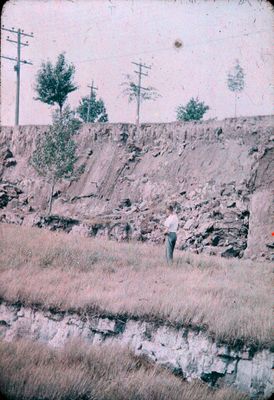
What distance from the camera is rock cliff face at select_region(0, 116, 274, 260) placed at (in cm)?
1817

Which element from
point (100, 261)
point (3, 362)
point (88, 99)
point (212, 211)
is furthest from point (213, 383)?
point (88, 99)

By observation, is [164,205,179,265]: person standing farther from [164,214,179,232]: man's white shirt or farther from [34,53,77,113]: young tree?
[34,53,77,113]: young tree

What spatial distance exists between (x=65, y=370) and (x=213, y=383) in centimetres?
257

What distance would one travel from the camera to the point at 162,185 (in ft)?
80.6

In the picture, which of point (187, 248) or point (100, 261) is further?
point (187, 248)

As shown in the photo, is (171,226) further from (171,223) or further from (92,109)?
(92,109)

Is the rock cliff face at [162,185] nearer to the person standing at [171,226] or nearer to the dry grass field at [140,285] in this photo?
the dry grass field at [140,285]

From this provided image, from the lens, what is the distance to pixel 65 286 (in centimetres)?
930

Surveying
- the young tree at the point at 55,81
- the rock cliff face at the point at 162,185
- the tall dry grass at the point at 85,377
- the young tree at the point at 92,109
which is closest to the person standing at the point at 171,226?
the tall dry grass at the point at 85,377

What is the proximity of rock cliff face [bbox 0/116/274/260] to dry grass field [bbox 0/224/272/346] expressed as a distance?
15.0 ft

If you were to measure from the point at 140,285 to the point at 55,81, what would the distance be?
26284 millimetres

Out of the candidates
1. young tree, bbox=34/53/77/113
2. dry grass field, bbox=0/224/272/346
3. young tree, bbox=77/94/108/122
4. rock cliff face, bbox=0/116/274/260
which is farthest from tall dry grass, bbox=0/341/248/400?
young tree, bbox=77/94/108/122

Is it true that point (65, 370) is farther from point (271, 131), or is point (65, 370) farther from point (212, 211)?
point (271, 131)

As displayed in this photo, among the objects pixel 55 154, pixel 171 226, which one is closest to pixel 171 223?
pixel 171 226
